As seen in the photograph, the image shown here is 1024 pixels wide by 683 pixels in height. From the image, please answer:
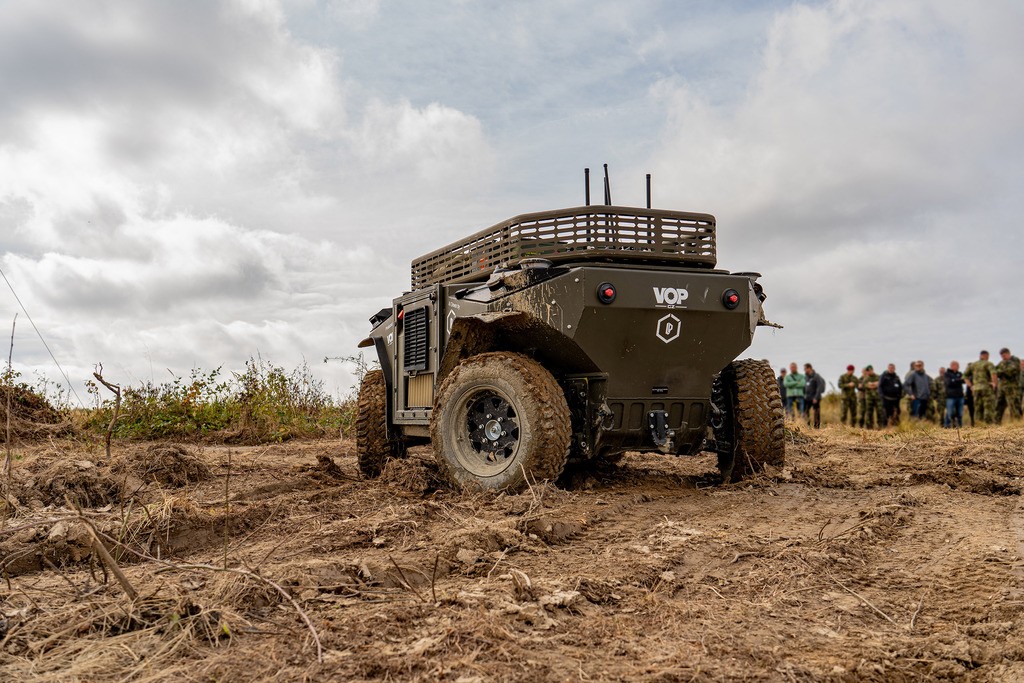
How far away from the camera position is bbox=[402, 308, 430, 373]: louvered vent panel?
7.88m

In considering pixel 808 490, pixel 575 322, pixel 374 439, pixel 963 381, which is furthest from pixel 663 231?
pixel 963 381

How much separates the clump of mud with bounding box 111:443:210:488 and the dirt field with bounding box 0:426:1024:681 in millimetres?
655

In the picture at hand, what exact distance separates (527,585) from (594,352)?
2855 millimetres

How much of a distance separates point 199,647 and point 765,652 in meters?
1.91

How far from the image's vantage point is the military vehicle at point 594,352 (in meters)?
6.18

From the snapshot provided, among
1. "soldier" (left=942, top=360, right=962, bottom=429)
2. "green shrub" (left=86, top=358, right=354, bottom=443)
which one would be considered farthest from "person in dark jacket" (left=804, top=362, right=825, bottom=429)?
"green shrub" (left=86, top=358, right=354, bottom=443)

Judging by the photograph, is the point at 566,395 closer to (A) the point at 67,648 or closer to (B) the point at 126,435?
(A) the point at 67,648

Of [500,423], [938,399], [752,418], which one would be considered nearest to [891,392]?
[938,399]

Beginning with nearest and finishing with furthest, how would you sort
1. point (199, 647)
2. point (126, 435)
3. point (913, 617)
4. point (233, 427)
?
1. point (199, 647)
2. point (913, 617)
3. point (126, 435)
4. point (233, 427)

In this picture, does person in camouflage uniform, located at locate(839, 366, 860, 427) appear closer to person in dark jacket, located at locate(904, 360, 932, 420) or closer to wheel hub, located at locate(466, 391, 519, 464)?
person in dark jacket, located at locate(904, 360, 932, 420)

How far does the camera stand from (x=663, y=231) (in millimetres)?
6938

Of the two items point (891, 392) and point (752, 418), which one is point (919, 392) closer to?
point (891, 392)

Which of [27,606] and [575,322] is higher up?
[575,322]

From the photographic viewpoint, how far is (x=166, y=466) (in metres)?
8.06
